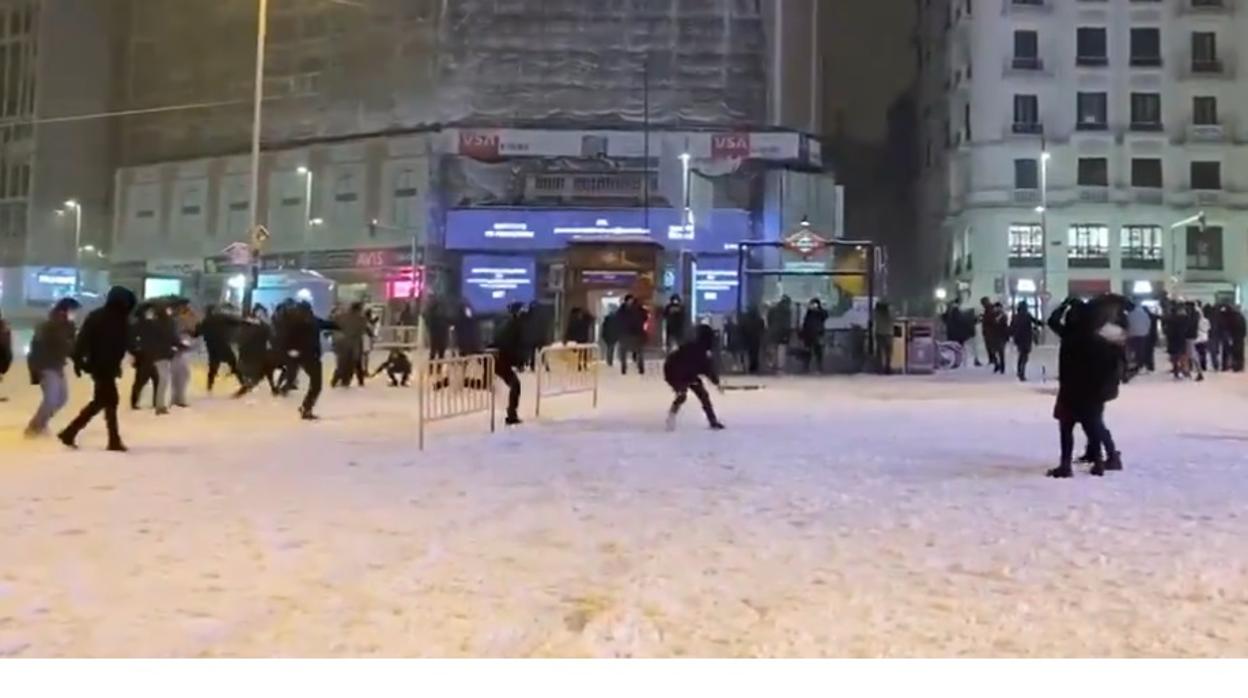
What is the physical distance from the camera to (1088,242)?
56406 millimetres

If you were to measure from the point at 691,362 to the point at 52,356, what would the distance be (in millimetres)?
6988

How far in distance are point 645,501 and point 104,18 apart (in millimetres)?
63654

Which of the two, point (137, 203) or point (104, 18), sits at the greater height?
point (104, 18)

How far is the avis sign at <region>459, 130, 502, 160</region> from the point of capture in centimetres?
4816

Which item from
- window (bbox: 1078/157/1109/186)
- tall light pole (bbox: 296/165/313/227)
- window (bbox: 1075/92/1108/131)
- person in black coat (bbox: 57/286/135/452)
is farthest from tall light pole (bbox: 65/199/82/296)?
person in black coat (bbox: 57/286/135/452)

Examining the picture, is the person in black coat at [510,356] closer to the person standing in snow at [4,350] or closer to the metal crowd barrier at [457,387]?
the metal crowd barrier at [457,387]

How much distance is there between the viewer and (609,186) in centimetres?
4816

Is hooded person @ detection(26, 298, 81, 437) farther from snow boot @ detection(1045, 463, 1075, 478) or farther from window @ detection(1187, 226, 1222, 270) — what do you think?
window @ detection(1187, 226, 1222, 270)

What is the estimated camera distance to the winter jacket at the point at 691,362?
44.2 ft

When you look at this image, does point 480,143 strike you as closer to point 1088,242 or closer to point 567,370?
point 1088,242

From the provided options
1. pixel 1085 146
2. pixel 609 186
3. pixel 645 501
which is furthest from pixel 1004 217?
pixel 645 501
